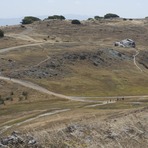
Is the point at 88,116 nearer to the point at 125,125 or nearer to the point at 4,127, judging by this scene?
the point at 125,125

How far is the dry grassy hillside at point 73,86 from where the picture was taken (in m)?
51.1

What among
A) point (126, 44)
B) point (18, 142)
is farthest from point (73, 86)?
point (126, 44)

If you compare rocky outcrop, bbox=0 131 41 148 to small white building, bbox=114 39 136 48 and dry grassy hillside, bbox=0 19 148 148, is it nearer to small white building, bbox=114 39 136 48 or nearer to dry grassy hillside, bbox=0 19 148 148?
dry grassy hillside, bbox=0 19 148 148

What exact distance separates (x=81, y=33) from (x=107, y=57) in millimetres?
47399

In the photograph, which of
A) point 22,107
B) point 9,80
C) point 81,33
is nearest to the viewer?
point 22,107

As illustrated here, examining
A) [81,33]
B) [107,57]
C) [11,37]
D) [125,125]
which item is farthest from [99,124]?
[81,33]

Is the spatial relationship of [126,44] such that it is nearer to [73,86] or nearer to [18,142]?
[73,86]

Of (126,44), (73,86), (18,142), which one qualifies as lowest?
(73,86)

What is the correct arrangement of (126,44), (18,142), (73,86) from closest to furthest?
1. (18,142)
2. (73,86)
3. (126,44)

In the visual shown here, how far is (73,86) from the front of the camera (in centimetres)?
10738

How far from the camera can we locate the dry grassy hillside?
51.1 m

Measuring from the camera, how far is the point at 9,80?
103000 millimetres

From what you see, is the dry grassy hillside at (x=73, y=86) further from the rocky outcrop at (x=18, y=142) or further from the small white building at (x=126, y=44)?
the small white building at (x=126, y=44)

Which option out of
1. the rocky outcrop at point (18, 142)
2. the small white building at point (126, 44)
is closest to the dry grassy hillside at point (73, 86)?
the rocky outcrop at point (18, 142)
